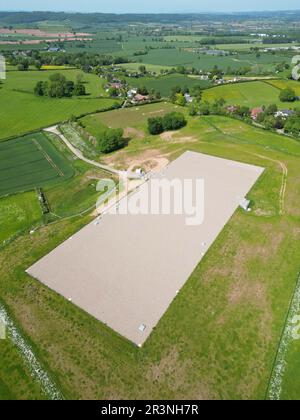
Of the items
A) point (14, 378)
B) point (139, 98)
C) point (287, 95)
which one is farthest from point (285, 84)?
point (14, 378)

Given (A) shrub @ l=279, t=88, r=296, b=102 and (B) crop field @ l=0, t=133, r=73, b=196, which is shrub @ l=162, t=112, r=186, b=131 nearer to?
(B) crop field @ l=0, t=133, r=73, b=196

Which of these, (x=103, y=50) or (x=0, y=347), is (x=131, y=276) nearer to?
(x=0, y=347)

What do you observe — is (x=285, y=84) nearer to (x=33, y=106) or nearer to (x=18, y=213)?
(x=33, y=106)

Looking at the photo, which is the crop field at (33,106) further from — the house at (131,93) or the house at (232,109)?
the house at (232,109)

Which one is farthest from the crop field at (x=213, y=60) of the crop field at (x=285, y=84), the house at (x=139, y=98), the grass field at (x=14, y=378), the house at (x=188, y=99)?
the grass field at (x=14, y=378)

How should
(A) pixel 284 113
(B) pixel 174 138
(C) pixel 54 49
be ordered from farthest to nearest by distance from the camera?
(C) pixel 54 49 < (A) pixel 284 113 < (B) pixel 174 138

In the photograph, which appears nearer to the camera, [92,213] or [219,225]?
[219,225]
